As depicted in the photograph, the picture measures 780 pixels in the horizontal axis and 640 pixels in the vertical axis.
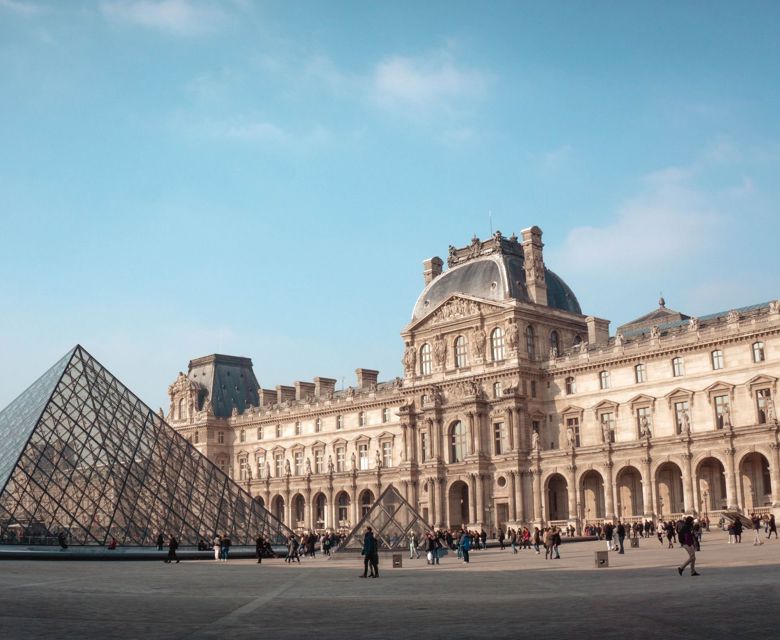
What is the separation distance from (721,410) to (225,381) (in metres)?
46.8

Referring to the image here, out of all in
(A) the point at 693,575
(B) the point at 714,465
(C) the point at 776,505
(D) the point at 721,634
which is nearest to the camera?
(D) the point at 721,634

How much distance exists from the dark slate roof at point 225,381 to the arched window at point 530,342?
110 feet

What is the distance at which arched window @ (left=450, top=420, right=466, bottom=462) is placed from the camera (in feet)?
191

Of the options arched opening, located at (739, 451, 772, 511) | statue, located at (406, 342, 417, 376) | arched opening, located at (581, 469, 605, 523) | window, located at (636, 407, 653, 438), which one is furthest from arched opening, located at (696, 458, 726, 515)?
statue, located at (406, 342, 417, 376)

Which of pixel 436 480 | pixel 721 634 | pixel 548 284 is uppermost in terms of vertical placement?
pixel 548 284

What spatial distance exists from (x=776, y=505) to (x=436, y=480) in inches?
818

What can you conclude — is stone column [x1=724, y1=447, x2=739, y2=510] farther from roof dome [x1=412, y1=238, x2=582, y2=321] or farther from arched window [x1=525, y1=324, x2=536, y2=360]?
roof dome [x1=412, y1=238, x2=582, y2=321]

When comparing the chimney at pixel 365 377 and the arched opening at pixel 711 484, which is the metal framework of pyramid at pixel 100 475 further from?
the chimney at pixel 365 377

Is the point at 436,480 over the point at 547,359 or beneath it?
beneath

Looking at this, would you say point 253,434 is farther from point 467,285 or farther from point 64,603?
point 64,603

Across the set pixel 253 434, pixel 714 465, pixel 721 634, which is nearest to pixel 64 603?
pixel 721 634

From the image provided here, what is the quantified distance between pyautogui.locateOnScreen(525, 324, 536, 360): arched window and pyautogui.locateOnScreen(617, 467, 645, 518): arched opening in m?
8.99

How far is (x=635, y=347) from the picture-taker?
52562 mm

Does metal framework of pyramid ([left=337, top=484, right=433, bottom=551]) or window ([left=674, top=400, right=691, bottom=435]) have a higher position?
window ([left=674, top=400, right=691, bottom=435])
